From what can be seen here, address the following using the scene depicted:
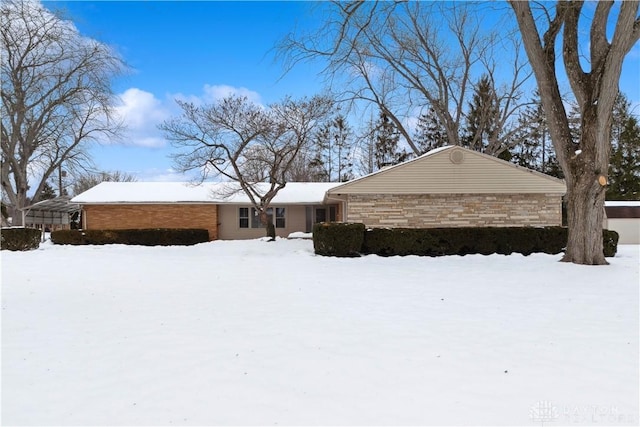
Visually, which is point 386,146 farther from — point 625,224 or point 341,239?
point 341,239

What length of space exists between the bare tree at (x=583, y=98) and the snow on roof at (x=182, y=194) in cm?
1178

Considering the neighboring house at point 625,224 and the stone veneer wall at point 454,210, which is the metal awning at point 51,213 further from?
the neighboring house at point 625,224

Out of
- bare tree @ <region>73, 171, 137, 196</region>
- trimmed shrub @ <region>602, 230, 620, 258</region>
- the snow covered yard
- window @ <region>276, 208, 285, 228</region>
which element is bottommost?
the snow covered yard

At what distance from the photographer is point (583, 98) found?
32.0ft

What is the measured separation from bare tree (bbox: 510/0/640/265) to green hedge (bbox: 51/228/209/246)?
50.2 ft

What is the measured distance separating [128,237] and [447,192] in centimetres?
1409

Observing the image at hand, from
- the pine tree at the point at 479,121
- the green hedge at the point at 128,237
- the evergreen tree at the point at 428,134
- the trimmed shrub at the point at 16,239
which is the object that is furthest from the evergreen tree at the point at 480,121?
the trimmed shrub at the point at 16,239

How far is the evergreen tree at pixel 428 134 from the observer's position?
33438mm

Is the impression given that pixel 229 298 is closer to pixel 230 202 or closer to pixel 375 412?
pixel 375 412

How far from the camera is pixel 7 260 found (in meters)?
12.7

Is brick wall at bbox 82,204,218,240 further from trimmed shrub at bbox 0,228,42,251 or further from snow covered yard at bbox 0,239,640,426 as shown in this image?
snow covered yard at bbox 0,239,640,426

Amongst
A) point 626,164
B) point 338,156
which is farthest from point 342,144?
point 626,164

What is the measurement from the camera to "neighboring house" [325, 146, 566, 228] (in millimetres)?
14711

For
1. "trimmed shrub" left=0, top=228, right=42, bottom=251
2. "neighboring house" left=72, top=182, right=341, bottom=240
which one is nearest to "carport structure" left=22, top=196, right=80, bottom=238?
"neighboring house" left=72, top=182, right=341, bottom=240
